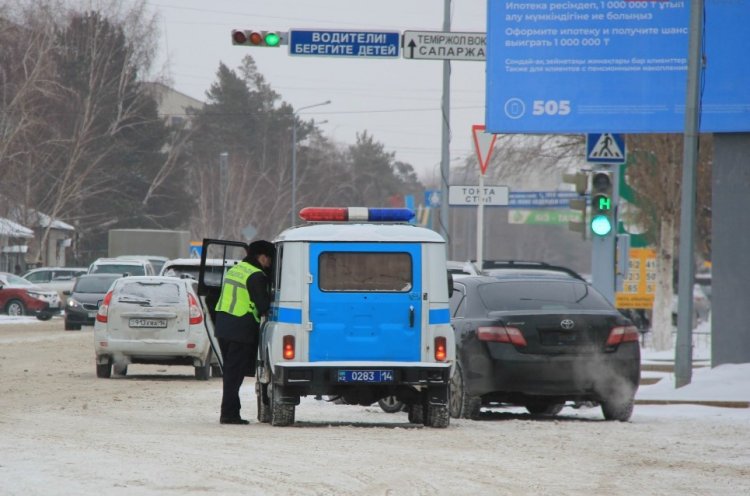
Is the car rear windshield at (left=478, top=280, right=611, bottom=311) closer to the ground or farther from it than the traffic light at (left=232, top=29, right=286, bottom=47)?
closer to the ground

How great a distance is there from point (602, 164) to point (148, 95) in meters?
56.4

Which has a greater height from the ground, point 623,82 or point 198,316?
point 623,82

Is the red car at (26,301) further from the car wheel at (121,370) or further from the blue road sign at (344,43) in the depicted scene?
the blue road sign at (344,43)

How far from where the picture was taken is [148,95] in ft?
260

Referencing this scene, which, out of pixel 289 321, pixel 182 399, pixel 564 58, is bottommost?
pixel 182 399

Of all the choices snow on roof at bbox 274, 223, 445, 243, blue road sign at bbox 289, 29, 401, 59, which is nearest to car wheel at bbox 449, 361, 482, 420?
snow on roof at bbox 274, 223, 445, 243

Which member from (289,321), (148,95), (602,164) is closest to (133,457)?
(289,321)

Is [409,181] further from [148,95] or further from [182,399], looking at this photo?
[182,399]

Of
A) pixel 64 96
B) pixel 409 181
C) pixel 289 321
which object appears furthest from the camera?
pixel 409 181

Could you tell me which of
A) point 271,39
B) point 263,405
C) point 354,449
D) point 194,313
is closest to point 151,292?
point 194,313

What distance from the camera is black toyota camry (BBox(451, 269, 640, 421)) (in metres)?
16.1

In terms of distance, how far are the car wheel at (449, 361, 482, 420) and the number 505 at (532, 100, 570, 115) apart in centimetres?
842

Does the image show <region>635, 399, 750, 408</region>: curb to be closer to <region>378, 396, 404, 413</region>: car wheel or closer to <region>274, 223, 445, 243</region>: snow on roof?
<region>378, 396, 404, 413</region>: car wheel

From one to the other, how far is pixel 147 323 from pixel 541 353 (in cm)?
986
